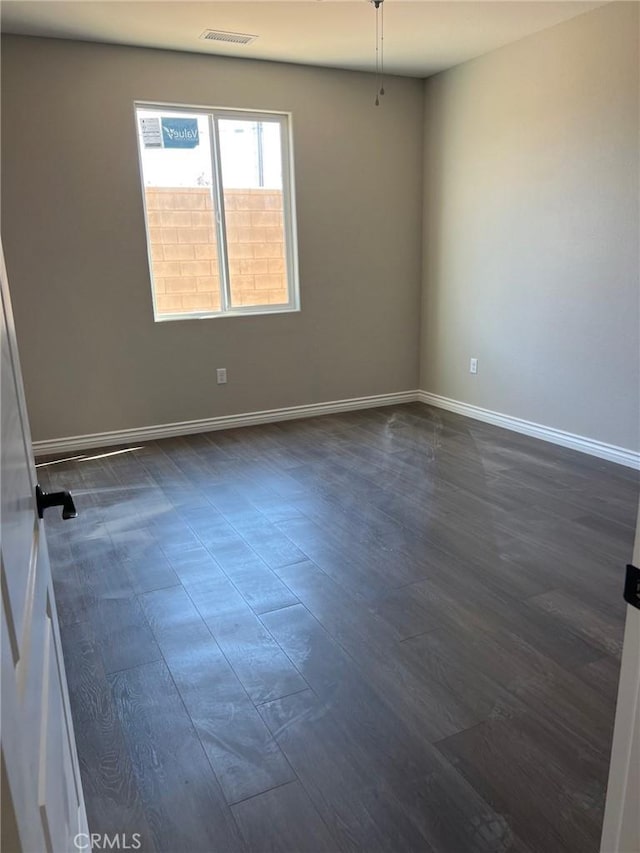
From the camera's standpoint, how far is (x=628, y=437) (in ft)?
12.8

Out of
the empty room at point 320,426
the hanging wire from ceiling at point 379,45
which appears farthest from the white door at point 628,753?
the hanging wire from ceiling at point 379,45

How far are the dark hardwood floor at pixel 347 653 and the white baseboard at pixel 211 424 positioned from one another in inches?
22.4

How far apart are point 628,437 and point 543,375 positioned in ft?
2.57

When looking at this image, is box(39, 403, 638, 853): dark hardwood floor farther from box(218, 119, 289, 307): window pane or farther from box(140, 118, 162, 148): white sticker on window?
box(140, 118, 162, 148): white sticker on window

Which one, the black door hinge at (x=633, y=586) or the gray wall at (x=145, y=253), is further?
the gray wall at (x=145, y=253)

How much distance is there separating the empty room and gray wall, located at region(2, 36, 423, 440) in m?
0.02

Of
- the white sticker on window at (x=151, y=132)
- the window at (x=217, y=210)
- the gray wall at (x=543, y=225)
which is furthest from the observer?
the window at (x=217, y=210)

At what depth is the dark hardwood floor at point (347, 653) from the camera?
4.98 ft

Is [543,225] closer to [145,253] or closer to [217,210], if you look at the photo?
→ [217,210]

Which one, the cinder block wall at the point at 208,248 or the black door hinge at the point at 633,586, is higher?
the cinder block wall at the point at 208,248

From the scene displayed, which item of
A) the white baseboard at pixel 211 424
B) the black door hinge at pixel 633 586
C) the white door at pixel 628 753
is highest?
the black door hinge at pixel 633 586

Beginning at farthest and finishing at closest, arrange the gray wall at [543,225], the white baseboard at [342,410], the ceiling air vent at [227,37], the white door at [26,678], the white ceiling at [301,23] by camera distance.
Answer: the white baseboard at [342,410] < the ceiling air vent at [227,37] < the gray wall at [543,225] < the white ceiling at [301,23] < the white door at [26,678]

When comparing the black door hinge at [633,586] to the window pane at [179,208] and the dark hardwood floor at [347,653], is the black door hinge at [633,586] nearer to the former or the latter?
the dark hardwood floor at [347,653]

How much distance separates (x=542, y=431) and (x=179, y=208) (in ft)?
10.3
